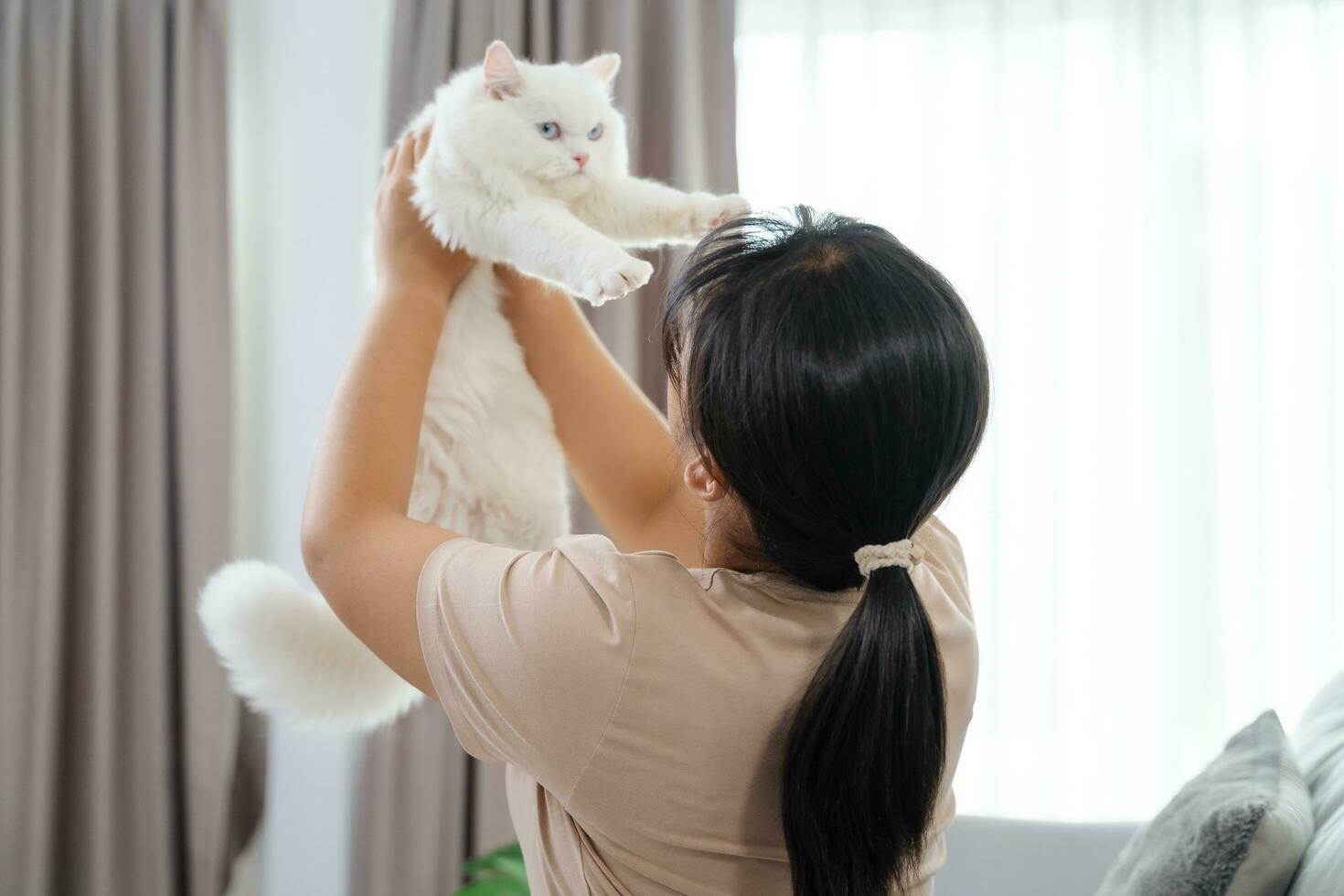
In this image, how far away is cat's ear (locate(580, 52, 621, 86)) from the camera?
107cm

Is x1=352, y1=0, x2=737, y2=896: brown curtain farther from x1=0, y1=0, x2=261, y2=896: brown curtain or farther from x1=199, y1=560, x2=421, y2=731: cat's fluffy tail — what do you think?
x1=199, y1=560, x2=421, y2=731: cat's fluffy tail

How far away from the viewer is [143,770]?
227 centimetres

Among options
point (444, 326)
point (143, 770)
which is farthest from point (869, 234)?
point (143, 770)

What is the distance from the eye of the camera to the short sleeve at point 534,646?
63 centimetres

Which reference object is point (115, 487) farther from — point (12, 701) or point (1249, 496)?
point (1249, 496)

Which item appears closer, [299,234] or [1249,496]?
[1249,496]

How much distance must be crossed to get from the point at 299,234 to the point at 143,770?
1.31m

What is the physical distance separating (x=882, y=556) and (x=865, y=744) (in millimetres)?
122

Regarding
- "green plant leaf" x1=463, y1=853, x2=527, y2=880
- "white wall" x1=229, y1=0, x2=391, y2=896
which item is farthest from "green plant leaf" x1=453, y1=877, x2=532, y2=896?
"white wall" x1=229, y1=0, x2=391, y2=896

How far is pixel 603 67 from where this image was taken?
1084 mm

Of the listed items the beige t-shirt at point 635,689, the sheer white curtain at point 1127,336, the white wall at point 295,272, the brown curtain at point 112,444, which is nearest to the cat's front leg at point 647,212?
the beige t-shirt at point 635,689

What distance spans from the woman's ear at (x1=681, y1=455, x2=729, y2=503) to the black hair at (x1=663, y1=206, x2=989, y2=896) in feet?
0.07

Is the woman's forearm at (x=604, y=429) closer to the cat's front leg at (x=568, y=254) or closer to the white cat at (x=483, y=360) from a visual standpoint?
the white cat at (x=483, y=360)

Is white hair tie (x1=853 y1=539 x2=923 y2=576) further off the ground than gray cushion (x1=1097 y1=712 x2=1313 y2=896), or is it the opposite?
white hair tie (x1=853 y1=539 x2=923 y2=576)
